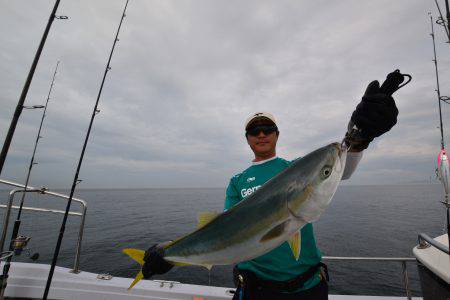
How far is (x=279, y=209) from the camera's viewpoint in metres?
2.27

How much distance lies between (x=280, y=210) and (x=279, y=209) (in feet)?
0.04

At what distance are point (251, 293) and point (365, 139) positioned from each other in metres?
2.35

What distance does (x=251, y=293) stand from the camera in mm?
3016

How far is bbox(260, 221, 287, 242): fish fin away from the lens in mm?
2262

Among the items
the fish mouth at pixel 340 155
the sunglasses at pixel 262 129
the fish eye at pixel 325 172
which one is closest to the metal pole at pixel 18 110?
the sunglasses at pixel 262 129

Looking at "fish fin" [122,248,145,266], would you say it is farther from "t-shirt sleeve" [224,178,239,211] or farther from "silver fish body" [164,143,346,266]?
"t-shirt sleeve" [224,178,239,211]

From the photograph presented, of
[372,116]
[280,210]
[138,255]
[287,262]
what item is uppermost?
[372,116]

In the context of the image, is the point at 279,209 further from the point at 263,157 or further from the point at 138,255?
the point at 138,255

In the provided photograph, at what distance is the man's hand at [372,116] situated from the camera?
2.60m

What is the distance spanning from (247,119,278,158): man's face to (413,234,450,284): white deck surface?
2.66 m

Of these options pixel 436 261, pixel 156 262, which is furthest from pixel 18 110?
pixel 436 261

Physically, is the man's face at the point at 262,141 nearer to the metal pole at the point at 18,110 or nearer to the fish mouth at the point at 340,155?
the fish mouth at the point at 340,155

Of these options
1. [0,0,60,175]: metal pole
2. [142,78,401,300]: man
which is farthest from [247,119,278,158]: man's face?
[0,0,60,175]: metal pole

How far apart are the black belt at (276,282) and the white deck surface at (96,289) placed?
246 cm
